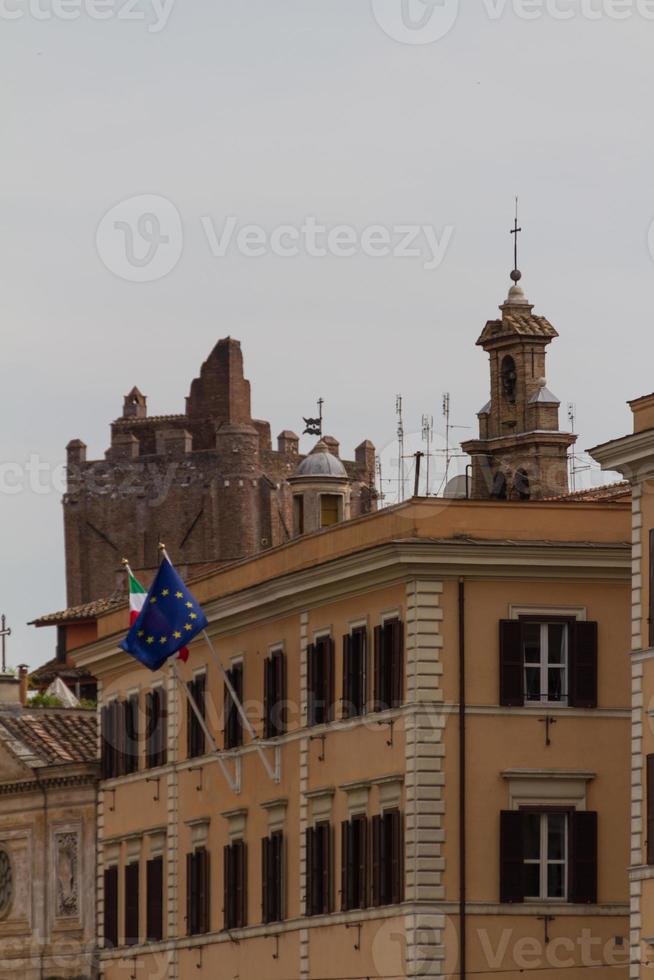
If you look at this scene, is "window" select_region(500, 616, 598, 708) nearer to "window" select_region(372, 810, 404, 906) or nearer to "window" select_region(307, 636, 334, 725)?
"window" select_region(372, 810, 404, 906)

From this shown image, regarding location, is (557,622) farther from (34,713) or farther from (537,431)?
(537,431)

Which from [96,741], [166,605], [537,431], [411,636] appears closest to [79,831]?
[96,741]

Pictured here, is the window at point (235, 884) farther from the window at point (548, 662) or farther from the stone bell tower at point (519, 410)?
the stone bell tower at point (519, 410)

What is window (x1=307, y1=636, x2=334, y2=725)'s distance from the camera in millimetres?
62062

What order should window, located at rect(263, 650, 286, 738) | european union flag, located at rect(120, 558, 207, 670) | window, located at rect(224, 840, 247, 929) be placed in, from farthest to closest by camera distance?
1. window, located at rect(224, 840, 247, 929)
2. window, located at rect(263, 650, 286, 738)
3. european union flag, located at rect(120, 558, 207, 670)

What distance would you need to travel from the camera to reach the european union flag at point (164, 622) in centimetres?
6394

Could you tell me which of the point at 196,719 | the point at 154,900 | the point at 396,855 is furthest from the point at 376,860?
the point at 154,900

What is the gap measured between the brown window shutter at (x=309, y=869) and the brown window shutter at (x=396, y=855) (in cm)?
353

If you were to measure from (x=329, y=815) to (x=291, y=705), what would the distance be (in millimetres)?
2945

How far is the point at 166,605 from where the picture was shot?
64.3 meters

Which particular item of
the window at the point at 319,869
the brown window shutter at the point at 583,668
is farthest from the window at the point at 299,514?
the brown window shutter at the point at 583,668

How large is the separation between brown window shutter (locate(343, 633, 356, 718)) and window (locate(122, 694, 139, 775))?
1227cm

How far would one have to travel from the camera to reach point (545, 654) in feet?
193

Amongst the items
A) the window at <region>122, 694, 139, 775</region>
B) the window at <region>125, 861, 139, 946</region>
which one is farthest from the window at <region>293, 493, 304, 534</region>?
the window at <region>125, 861, 139, 946</region>
